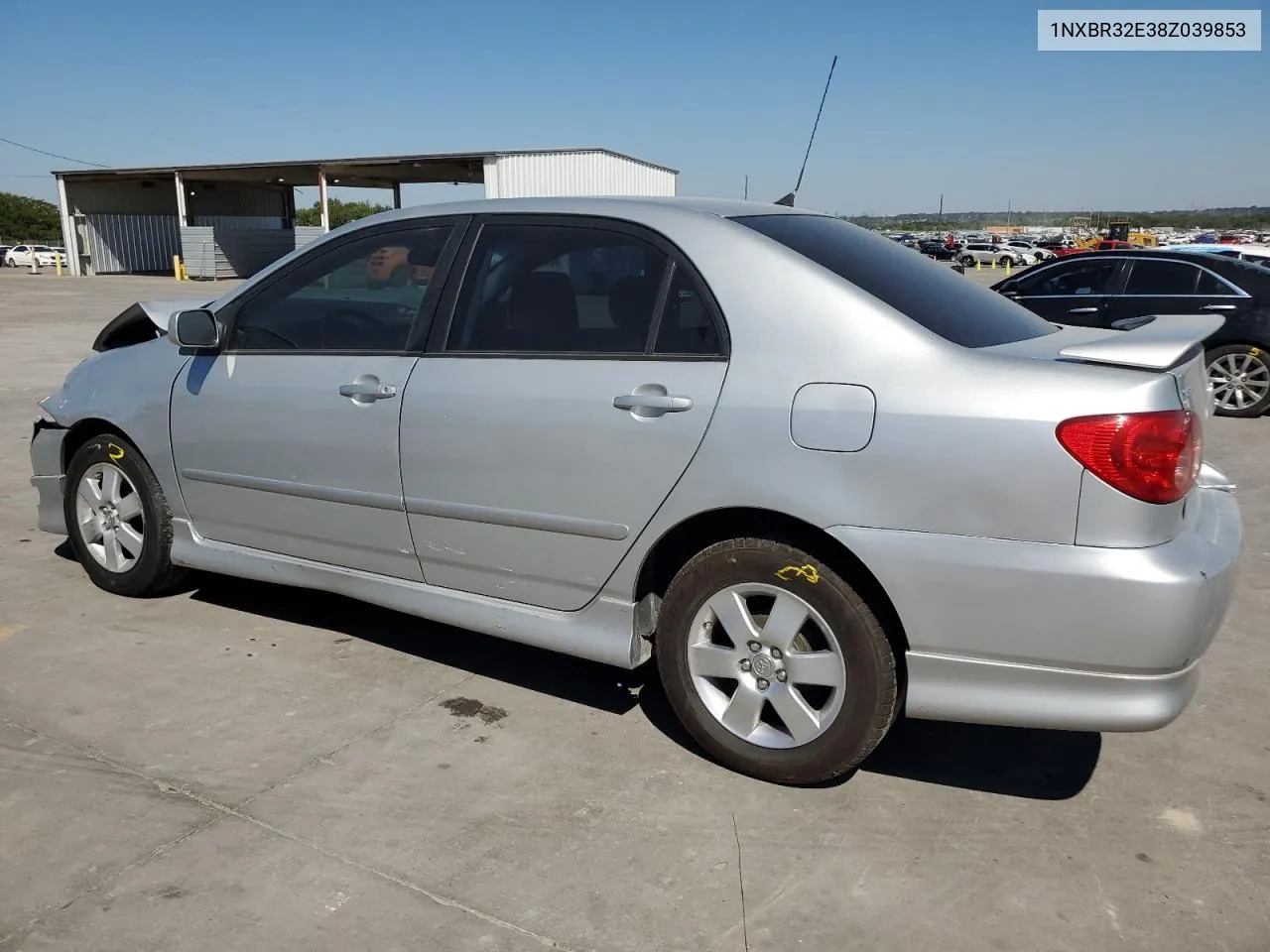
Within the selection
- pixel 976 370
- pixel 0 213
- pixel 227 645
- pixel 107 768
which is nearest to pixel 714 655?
pixel 976 370

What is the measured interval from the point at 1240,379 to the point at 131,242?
1737 inches

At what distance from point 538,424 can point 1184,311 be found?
830 cm

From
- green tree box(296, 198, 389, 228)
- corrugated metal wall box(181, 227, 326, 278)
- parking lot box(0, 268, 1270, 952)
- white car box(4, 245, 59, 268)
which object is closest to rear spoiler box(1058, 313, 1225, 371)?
parking lot box(0, 268, 1270, 952)

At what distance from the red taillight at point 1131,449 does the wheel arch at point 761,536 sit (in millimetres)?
618

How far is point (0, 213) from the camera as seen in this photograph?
75.9 meters

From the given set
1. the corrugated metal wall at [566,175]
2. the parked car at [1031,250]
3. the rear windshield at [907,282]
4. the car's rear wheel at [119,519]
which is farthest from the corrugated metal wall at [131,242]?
the rear windshield at [907,282]

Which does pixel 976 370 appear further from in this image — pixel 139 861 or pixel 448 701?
pixel 139 861

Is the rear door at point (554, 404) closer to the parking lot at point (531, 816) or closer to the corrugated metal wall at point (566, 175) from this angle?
the parking lot at point (531, 816)

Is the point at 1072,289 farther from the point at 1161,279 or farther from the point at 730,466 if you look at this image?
the point at 730,466

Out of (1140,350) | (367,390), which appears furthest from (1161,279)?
(367,390)

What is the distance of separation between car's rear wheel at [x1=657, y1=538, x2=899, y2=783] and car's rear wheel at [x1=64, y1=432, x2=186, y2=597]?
240cm

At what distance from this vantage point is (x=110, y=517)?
455 cm

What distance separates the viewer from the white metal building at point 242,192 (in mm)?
32125

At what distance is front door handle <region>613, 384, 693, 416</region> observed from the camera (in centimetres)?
305
